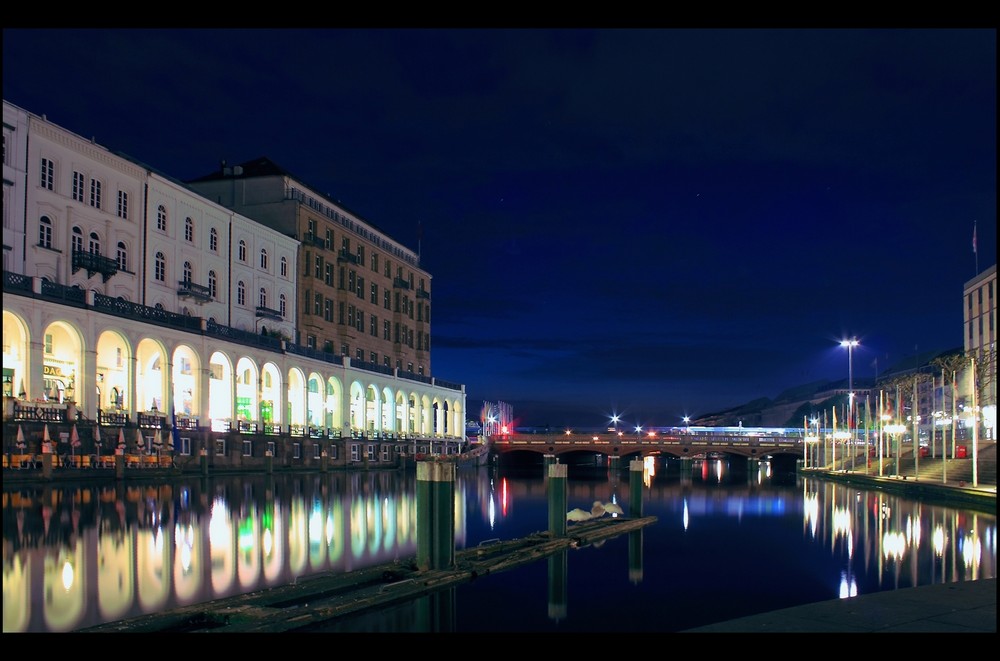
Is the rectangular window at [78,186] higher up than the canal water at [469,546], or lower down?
higher up

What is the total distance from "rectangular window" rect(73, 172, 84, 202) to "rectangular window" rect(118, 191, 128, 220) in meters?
3.86

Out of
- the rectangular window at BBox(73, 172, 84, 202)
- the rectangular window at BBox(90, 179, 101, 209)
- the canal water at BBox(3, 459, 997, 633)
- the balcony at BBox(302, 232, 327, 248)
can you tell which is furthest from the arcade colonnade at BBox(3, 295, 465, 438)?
the balcony at BBox(302, 232, 327, 248)

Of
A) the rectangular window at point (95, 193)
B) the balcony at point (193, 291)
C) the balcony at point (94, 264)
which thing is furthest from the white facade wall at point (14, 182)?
the balcony at point (193, 291)

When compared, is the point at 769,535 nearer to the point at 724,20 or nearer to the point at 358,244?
the point at 724,20

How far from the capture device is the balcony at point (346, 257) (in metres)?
97.1

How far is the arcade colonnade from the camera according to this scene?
51.8 metres

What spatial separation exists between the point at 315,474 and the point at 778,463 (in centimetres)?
10189

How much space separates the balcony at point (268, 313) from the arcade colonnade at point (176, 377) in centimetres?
483

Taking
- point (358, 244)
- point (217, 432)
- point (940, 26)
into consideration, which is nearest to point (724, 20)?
point (940, 26)

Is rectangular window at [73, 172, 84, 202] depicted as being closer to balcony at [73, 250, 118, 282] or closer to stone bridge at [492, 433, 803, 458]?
balcony at [73, 250, 118, 282]

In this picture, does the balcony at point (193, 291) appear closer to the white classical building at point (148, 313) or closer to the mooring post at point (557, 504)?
the white classical building at point (148, 313)

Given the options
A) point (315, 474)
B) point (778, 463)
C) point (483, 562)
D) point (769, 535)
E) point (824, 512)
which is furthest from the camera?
point (778, 463)

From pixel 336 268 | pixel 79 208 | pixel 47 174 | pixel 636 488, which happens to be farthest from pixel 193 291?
pixel 636 488

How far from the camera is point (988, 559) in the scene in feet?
84.6
